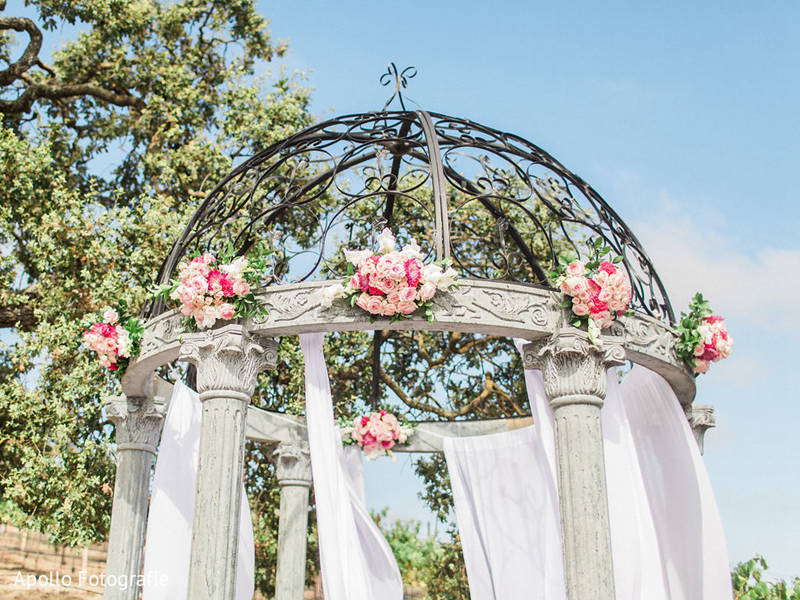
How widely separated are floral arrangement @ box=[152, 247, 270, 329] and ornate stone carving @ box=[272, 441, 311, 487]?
5.84 meters

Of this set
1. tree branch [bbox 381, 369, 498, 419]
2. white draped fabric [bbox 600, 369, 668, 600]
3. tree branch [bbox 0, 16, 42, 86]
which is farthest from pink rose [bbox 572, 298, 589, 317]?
tree branch [bbox 0, 16, 42, 86]

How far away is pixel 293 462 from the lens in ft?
48.1

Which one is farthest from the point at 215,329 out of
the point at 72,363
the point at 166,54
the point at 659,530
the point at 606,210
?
the point at 166,54

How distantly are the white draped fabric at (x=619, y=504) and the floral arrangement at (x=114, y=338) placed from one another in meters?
4.85

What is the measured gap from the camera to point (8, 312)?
1891 cm

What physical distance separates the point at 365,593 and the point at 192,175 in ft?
40.9

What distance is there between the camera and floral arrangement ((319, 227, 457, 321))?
8.68 metres

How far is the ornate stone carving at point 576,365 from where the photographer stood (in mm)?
8891

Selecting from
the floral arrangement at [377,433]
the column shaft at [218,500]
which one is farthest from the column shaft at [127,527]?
the floral arrangement at [377,433]

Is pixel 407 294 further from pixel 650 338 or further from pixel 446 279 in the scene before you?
pixel 650 338

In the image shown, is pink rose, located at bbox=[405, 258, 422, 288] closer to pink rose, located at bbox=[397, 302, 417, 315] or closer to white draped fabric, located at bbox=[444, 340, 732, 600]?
pink rose, located at bbox=[397, 302, 417, 315]

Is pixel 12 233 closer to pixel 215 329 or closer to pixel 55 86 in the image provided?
pixel 55 86

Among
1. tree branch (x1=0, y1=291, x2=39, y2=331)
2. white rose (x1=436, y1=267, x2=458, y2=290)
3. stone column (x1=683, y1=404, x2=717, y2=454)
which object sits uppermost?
tree branch (x1=0, y1=291, x2=39, y2=331)

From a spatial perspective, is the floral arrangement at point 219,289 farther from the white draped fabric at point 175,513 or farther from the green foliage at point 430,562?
the green foliage at point 430,562
